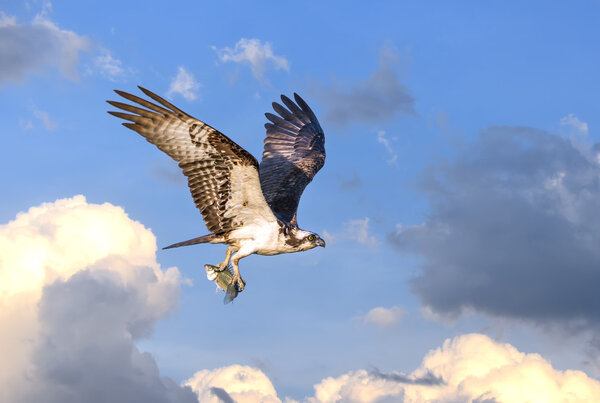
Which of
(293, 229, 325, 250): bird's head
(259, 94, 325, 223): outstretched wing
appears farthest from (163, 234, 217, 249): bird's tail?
(259, 94, 325, 223): outstretched wing

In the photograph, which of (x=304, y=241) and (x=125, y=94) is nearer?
(x=125, y=94)

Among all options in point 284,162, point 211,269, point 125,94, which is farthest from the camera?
point 284,162

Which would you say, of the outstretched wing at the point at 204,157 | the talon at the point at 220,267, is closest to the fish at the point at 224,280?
the talon at the point at 220,267

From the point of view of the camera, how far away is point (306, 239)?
54.5ft

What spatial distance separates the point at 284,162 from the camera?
21.6 m

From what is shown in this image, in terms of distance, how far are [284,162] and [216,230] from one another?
6.18 metres

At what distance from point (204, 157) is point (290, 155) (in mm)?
7528

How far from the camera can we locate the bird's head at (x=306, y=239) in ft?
54.3

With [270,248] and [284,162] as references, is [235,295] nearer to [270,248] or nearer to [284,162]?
[270,248]

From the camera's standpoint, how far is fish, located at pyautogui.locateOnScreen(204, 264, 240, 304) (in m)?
15.9

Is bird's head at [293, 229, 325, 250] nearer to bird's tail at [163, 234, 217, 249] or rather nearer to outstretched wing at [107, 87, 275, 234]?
outstretched wing at [107, 87, 275, 234]

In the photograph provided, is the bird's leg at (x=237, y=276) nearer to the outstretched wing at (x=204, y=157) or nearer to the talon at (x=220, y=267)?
the talon at (x=220, y=267)

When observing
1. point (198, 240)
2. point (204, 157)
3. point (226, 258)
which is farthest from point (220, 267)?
point (204, 157)

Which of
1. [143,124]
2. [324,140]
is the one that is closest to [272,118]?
[324,140]
